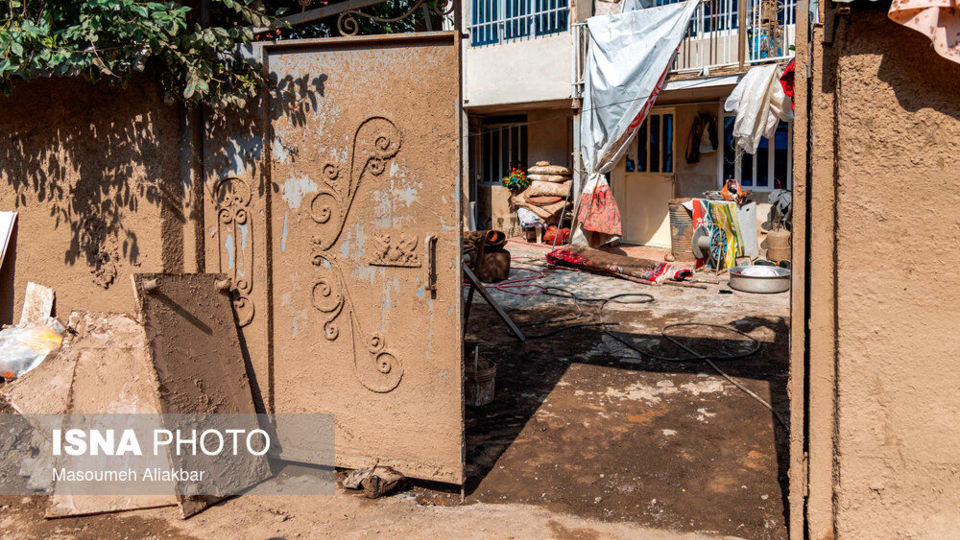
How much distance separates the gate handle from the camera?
3881mm

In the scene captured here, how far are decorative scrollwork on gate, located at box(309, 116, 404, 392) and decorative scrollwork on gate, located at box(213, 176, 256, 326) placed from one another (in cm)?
39

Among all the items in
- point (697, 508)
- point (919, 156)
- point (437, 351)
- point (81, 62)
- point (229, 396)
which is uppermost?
point (81, 62)

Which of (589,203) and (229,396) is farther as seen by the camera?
(589,203)

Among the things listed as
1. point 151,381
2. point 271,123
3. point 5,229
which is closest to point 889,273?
point 271,123

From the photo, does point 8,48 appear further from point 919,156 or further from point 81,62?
point 919,156

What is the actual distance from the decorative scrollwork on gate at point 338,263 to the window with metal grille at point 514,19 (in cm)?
1079

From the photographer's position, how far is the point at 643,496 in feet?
13.3

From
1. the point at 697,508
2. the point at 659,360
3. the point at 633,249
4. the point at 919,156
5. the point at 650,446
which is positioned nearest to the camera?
the point at 919,156

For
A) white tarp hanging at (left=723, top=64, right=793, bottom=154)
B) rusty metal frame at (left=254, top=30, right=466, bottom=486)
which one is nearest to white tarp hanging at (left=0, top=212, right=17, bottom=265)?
rusty metal frame at (left=254, top=30, right=466, bottom=486)

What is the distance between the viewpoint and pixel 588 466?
14.6 feet

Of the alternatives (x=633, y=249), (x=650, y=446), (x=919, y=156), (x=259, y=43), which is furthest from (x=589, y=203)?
(x=919, y=156)

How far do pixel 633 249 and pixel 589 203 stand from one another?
4.85 feet

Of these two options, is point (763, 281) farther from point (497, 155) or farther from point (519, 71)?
point (497, 155)

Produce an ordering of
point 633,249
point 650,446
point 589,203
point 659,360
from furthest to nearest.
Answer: point 633,249, point 589,203, point 659,360, point 650,446
